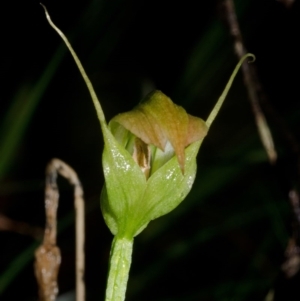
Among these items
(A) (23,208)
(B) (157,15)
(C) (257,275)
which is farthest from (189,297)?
(B) (157,15)

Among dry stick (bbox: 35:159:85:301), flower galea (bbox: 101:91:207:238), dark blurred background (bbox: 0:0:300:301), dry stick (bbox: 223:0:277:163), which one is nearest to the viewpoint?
flower galea (bbox: 101:91:207:238)

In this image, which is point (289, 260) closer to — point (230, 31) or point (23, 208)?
point (230, 31)

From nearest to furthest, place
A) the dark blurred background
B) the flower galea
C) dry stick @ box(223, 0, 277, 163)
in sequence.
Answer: the flower galea < dry stick @ box(223, 0, 277, 163) < the dark blurred background

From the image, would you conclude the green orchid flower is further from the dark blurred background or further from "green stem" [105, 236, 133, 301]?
the dark blurred background

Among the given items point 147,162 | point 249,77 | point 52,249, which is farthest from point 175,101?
point 147,162

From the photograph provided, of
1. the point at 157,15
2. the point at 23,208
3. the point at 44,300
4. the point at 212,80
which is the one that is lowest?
the point at 44,300

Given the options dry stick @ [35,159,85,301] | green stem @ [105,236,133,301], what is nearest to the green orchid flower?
green stem @ [105,236,133,301]

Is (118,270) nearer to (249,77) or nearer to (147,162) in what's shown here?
(147,162)
